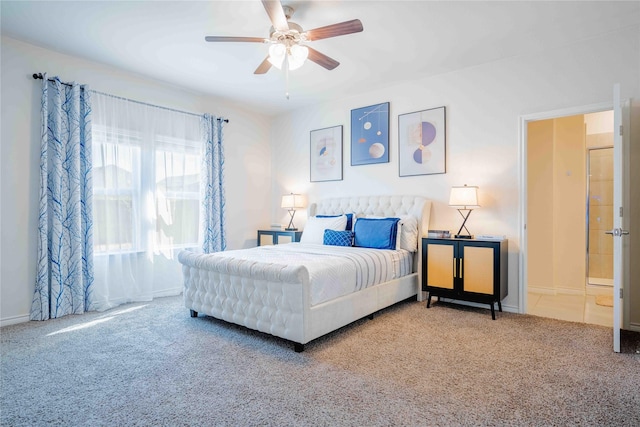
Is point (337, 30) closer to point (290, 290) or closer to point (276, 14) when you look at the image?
point (276, 14)

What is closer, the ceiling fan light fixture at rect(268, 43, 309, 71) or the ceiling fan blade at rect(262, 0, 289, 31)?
the ceiling fan blade at rect(262, 0, 289, 31)

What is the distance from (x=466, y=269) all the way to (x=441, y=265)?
0.87 feet

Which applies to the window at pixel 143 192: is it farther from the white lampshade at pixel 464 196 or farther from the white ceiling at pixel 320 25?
the white lampshade at pixel 464 196

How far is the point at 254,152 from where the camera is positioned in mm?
5785

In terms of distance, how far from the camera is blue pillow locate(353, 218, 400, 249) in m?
3.90

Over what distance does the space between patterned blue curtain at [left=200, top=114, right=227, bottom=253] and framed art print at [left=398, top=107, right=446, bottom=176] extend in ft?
8.74

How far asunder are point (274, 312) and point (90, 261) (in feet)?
7.92

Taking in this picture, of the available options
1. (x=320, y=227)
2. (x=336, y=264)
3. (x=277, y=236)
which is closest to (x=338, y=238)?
(x=320, y=227)

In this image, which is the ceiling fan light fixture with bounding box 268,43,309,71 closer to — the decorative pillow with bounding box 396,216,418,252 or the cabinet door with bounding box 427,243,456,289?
the decorative pillow with bounding box 396,216,418,252

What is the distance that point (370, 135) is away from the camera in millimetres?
4805

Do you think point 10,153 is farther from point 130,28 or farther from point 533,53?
point 533,53

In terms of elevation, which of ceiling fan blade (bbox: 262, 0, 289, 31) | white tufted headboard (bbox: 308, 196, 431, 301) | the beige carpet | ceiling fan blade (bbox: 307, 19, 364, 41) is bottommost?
the beige carpet

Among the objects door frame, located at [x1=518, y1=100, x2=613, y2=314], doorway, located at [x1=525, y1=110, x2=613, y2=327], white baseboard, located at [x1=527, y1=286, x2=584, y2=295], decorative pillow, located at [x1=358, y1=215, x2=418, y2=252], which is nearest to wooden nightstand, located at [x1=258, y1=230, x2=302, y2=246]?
decorative pillow, located at [x1=358, y1=215, x2=418, y2=252]

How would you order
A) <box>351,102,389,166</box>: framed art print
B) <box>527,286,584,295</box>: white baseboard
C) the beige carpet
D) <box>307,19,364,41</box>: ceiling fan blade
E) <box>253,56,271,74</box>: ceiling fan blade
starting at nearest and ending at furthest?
the beige carpet
<box>307,19,364,41</box>: ceiling fan blade
<box>253,56,271,74</box>: ceiling fan blade
<box>527,286,584,295</box>: white baseboard
<box>351,102,389,166</box>: framed art print
